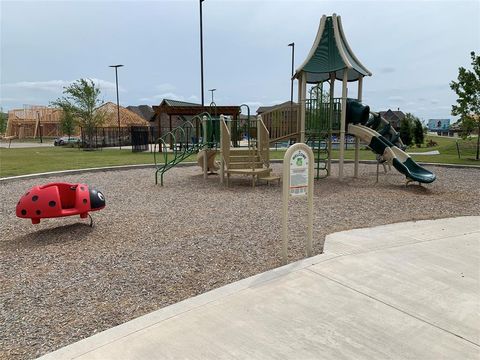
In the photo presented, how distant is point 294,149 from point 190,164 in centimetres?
1200

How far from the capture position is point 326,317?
2826mm

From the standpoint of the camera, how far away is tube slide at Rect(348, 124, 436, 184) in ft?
30.9

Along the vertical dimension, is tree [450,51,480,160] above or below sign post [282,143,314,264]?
above

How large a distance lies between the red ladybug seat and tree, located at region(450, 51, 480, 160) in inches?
734

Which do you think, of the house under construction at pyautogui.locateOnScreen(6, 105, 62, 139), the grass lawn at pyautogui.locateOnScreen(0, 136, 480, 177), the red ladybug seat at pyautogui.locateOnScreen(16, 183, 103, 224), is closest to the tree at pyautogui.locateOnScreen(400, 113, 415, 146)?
the grass lawn at pyautogui.locateOnScreen(0, 136, 480, 177)

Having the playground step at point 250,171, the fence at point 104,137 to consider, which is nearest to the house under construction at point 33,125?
the fence at point 104,137

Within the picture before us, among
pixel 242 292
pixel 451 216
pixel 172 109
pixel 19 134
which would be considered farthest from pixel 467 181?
pixel 19 134

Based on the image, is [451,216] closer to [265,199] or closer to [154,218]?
[265,199]

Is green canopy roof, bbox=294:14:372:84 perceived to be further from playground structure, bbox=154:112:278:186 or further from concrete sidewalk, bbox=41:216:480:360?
concrete sidewalk, bbox=41:216:480:360

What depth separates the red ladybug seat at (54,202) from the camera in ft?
16.3

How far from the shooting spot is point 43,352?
255 cm

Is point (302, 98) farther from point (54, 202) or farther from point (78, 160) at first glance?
point (78, 160)

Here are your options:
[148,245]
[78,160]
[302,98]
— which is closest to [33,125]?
[78,160]

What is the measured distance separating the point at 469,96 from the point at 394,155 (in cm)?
1139
